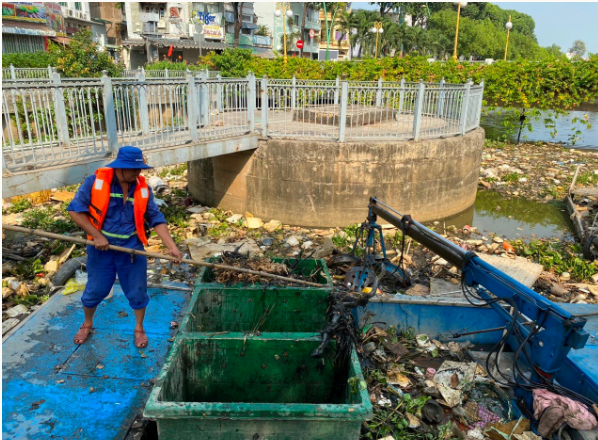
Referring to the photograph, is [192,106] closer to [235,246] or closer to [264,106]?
[264,106]

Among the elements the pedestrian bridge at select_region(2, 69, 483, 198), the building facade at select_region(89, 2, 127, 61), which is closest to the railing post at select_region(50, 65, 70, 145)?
the pedestrian bridge at select_region(2, 69, 483, 198)

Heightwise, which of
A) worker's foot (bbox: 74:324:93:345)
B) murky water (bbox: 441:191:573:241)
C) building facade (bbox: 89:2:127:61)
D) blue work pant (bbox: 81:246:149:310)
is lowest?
murky water (bbox: 441:191:573:241)

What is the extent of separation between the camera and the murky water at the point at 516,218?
9250mm

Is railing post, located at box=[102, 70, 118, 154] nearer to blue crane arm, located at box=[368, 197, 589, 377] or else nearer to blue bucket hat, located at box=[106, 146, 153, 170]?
blue bucket hat, located at box=[106, 146, 153, 170]

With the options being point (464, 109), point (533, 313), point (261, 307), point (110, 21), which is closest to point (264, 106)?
point (464, 109)

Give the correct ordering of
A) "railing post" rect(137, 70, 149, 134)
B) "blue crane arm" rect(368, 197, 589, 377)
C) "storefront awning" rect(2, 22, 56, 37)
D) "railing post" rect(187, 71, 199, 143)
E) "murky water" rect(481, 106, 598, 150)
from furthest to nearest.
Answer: "storefront awning" rect(2, 22, 56, 37)
"murky water" rect(481, 106, 598, 150)
"railing post" rect(187, 71, 199, 143)
"railing post" rect(137, 70, 149, 134)
"blue crane arm" rect(368, 197, 589, 377)

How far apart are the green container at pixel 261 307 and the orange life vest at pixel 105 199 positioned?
908mm

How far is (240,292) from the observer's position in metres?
4.23

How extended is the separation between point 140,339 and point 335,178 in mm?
5109

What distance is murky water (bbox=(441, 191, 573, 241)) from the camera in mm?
9250

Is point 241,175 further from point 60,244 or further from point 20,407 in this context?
point 20,407

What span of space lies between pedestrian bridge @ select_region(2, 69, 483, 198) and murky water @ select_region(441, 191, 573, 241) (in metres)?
2.05

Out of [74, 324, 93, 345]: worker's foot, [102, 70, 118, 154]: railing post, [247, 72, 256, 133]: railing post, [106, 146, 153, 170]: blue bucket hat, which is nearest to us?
[106, 146, 153, 170]: blue bucket hat

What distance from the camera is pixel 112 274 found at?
12.6ft
